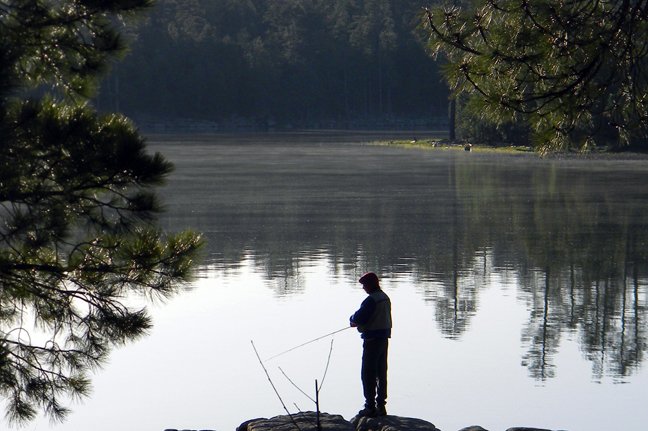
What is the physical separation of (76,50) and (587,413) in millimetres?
5858

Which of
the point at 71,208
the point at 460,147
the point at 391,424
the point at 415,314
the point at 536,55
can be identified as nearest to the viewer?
the point at 71,208

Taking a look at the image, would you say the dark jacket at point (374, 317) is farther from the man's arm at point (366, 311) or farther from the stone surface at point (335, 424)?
the stone surface at point (335, 424)

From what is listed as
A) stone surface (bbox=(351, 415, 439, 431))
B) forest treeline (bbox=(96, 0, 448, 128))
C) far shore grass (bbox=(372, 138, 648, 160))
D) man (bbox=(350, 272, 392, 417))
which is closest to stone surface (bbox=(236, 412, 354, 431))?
stone surface (bbox=(351, 415, 439, 431))

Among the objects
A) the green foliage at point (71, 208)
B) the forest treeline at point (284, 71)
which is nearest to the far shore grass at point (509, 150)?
the green foliage at point (71, 208)

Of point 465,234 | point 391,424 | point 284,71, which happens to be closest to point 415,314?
point 391,424

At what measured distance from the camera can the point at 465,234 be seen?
25984 mm

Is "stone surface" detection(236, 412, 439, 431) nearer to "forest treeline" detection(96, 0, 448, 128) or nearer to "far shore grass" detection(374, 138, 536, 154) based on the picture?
"far shore grass" detection(374, 138, 536, 154)

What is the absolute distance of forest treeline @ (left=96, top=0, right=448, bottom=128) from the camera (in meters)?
133

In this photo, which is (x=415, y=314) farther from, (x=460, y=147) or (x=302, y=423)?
(x=460, y=147)

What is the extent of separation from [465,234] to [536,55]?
578 inches

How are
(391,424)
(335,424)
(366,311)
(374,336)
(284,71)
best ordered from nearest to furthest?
(335,424) < (391,424) < (366,311) < (374,336) < (284,71)

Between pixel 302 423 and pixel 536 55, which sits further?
pixel 536 55

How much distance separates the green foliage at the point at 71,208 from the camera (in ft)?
28.9

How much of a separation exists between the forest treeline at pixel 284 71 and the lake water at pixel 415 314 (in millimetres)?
99667
